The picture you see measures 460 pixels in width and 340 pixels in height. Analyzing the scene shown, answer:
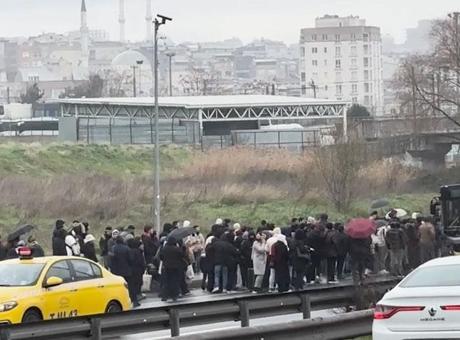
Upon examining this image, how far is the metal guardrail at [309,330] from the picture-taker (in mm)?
15695

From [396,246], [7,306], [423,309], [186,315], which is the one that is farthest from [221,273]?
[423,309]

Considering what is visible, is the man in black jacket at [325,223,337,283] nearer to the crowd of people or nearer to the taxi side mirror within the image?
the crowd of people

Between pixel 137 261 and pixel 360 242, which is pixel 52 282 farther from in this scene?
pixel 360 242

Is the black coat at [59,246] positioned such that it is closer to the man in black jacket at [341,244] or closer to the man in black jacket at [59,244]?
the man in black jacket at [59,244]

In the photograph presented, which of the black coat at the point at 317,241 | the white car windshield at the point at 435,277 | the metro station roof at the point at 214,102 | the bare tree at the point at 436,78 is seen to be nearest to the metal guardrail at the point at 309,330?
the white car windshield at the point at 435,277

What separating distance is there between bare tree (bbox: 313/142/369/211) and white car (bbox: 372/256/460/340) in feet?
161

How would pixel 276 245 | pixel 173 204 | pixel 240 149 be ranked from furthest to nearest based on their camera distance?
pixel 240 149 → pixel 173 204 → pixel 276 245

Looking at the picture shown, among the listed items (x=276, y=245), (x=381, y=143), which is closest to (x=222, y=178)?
(x=381, y=143)

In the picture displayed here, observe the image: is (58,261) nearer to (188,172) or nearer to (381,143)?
(188,172)

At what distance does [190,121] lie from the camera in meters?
102

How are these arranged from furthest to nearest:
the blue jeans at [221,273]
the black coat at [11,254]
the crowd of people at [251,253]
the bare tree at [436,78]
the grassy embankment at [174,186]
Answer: the bare tree at [436,78] → the grassy embankment at [174,186] → the blue jeans at [221,273] → the crowd of people at [251,253] → the black coat at [11,254]

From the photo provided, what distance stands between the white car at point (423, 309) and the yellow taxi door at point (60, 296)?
7.80m

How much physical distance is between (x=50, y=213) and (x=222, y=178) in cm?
1693

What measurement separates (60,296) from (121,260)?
6827 mm
